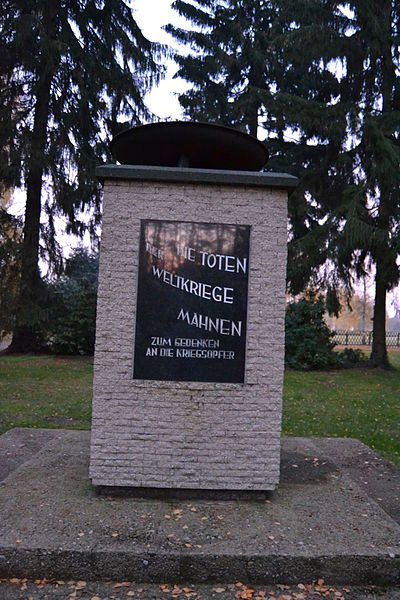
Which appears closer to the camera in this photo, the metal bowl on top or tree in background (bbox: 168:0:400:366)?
the metal bowl on top

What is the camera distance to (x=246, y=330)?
164 inches

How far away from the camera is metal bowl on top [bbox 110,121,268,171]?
4.39 m

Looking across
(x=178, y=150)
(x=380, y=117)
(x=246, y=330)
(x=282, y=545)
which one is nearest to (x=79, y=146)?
(x=380, y=117)

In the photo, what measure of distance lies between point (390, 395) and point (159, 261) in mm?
8993

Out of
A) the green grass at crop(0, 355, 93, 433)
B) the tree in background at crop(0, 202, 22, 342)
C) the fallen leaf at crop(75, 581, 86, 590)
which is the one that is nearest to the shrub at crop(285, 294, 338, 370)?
the green grass at crop(0, 355, 93, 433)

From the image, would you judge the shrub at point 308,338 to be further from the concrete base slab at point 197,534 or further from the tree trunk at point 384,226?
the concrete base slab at point 197,534

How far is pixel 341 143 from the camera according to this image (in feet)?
54.1

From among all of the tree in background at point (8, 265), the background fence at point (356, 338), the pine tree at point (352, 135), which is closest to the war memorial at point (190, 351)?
the pine tree at point (352, 135)

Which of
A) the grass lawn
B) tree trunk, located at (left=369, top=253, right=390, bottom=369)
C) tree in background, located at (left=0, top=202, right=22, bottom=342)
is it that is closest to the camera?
the grass lawn

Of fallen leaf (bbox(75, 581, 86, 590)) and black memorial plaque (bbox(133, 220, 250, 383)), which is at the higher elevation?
black memorial plaque (bbox(133, 220, 250, 383))

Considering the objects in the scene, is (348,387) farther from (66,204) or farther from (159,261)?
(66,204)

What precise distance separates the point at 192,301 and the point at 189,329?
0.76ft

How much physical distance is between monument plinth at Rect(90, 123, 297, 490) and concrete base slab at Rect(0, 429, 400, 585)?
1.02ft

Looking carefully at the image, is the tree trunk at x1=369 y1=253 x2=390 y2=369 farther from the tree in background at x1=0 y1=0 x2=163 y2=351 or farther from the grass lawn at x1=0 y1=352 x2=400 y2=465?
the tree in background at x1=0 y1=0 x2=163 y2=351
